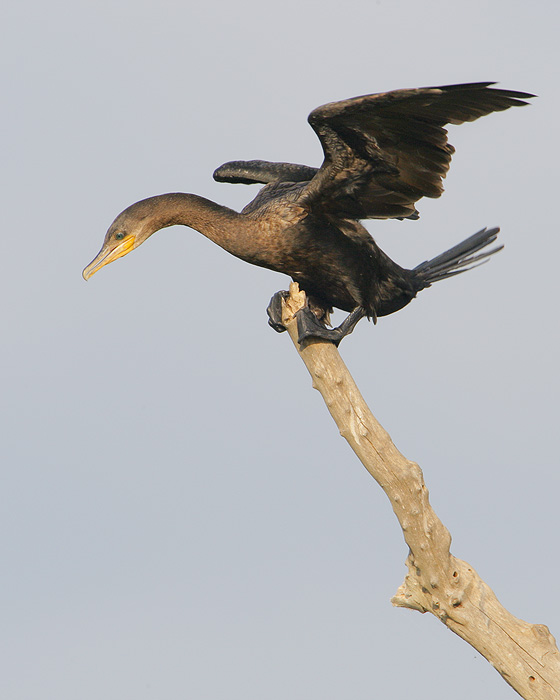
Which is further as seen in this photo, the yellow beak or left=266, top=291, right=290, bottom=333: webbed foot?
the yellow beak

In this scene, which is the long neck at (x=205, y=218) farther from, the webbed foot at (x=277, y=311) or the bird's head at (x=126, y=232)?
the webbed foot at (x=277, y=311)

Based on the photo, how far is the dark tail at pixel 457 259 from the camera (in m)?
7.04

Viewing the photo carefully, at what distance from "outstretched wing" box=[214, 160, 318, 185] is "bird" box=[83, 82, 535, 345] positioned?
1.02 feet

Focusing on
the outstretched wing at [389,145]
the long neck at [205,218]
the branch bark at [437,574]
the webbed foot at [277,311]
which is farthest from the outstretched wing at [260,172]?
the branch bark at [437,574]

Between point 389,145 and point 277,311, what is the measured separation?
1193 mm

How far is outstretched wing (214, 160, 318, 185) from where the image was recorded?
6.97 meters

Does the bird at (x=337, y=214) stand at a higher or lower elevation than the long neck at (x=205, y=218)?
lower

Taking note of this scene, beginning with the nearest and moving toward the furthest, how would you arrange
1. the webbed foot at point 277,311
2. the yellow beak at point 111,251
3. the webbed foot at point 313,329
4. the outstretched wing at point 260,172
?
the webbed foot at point 313,329 < the webbed foot at point 277,311 < the yellow beak at point 111,251 < the outstretched wing at point 260,172

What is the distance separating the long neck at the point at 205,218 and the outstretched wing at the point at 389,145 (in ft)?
1.49

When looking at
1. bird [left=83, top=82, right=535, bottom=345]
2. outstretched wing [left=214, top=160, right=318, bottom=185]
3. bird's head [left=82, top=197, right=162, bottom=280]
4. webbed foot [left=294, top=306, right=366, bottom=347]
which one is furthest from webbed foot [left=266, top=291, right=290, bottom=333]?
outstretched wing [left=214, top=160, right=318, bottom=185]

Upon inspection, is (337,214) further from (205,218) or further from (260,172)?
(260,172)

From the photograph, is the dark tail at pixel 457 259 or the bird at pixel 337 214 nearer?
the bird at pixel 337 214

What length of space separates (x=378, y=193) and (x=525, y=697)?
2895 millimetres

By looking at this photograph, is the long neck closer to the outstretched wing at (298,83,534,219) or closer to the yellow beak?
the yellow beak
